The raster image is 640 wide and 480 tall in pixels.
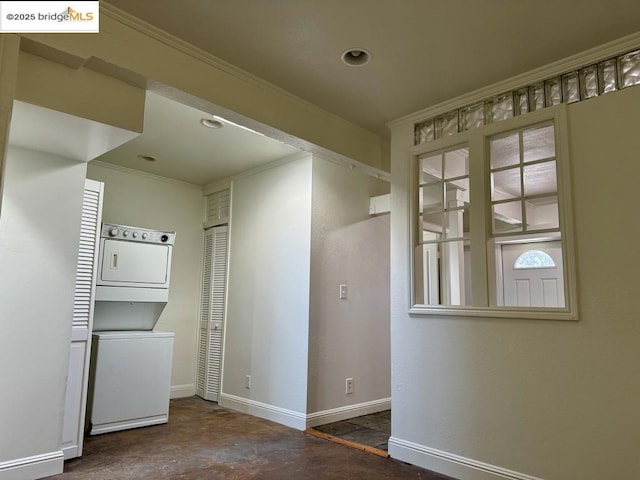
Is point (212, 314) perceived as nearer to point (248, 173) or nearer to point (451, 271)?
point (248, 173)

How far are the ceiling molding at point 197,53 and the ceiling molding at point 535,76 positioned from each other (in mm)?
669

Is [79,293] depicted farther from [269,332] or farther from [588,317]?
[588,317]

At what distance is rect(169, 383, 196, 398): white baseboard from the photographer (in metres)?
4.96

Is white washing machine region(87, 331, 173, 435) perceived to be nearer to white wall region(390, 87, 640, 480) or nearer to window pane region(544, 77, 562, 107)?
white wall region(390, 87, 640, 480)

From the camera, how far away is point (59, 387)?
2812mm

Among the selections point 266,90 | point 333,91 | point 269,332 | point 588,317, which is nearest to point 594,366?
point 588,317

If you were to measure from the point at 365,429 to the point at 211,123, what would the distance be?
290cm

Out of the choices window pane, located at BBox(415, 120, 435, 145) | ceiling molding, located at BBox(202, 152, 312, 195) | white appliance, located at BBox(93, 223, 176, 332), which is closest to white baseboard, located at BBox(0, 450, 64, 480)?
white appliance, located at BBox(93, 223, 176, 332)

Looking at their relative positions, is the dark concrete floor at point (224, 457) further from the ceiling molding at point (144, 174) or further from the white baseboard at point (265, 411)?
the ceiling molding at point (144, 174)

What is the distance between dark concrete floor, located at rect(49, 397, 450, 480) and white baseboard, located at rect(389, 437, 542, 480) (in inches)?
2.4

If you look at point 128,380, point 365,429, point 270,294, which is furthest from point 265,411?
point 128,380

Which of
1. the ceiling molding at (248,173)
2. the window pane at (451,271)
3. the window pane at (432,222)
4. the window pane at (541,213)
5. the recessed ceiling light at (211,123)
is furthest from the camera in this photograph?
the window pane at (541,213)

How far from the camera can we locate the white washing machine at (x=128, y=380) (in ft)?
11.9

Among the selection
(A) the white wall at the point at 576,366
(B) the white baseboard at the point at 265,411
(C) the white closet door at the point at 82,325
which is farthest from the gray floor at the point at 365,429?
(C) the white closet door at the point at 82,325
